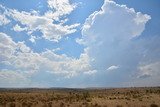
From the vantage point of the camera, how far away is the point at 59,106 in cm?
4059

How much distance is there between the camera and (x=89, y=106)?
126ft

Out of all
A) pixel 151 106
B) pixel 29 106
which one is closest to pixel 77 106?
pixel 29 106

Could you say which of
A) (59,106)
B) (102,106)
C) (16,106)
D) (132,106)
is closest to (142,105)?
(132,106)

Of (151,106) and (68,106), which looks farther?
(68,106)

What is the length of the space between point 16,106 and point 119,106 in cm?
1565

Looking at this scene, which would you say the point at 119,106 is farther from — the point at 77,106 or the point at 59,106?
the point at 59,106

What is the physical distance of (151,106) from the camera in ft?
122

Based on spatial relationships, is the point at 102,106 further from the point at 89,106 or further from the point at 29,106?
the point at 29,106

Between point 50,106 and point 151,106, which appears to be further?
point 50,106

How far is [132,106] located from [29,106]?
15.4m

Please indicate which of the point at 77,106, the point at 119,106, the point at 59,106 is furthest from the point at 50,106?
the point at 119,106

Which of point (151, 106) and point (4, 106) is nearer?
point (151, 106)

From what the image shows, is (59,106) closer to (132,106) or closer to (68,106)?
(68,106)

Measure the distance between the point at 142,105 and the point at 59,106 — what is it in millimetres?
12177
